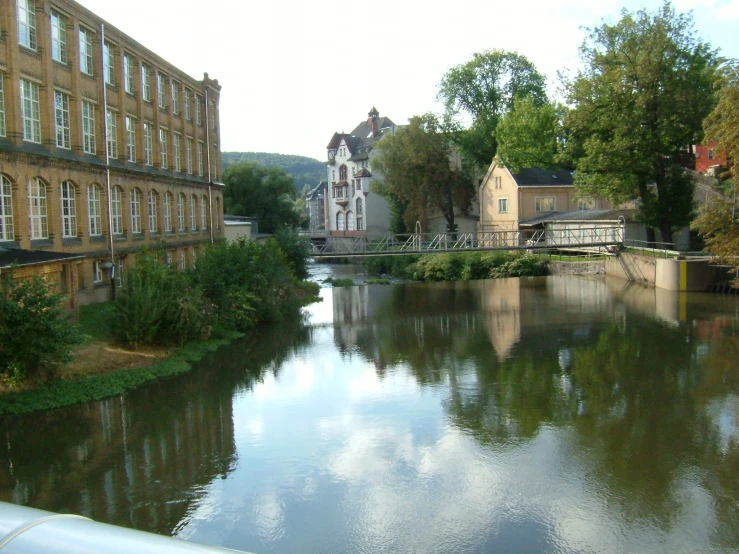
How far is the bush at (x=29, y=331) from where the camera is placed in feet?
51.8

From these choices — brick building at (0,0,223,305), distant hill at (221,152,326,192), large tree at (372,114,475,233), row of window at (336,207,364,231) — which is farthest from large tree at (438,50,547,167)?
distant hill at (221,152,326,192)

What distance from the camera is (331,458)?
1285 cm

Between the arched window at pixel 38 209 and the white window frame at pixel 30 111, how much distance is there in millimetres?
1507

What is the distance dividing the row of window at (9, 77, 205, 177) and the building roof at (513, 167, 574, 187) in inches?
980

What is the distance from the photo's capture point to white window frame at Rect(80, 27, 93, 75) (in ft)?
94.0

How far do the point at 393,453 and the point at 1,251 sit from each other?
14.3 meters

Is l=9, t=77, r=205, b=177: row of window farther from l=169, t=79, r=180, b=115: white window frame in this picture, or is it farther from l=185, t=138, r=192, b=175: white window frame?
l=169, t=79, r=180, b=115: white window frame

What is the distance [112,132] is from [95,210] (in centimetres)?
425

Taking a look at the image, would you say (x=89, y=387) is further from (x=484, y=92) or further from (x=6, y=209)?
(x=484, y=92)

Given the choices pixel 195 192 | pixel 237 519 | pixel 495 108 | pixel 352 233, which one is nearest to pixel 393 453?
pixel 237 519

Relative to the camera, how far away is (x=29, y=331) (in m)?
15.8

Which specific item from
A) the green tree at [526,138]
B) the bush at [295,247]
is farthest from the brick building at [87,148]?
the green tree at [526,138]

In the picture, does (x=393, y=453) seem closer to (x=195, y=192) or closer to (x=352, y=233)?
(x=195, y=192)

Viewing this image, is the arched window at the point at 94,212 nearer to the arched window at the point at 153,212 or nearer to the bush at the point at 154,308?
the arched window at the point at 153,212
